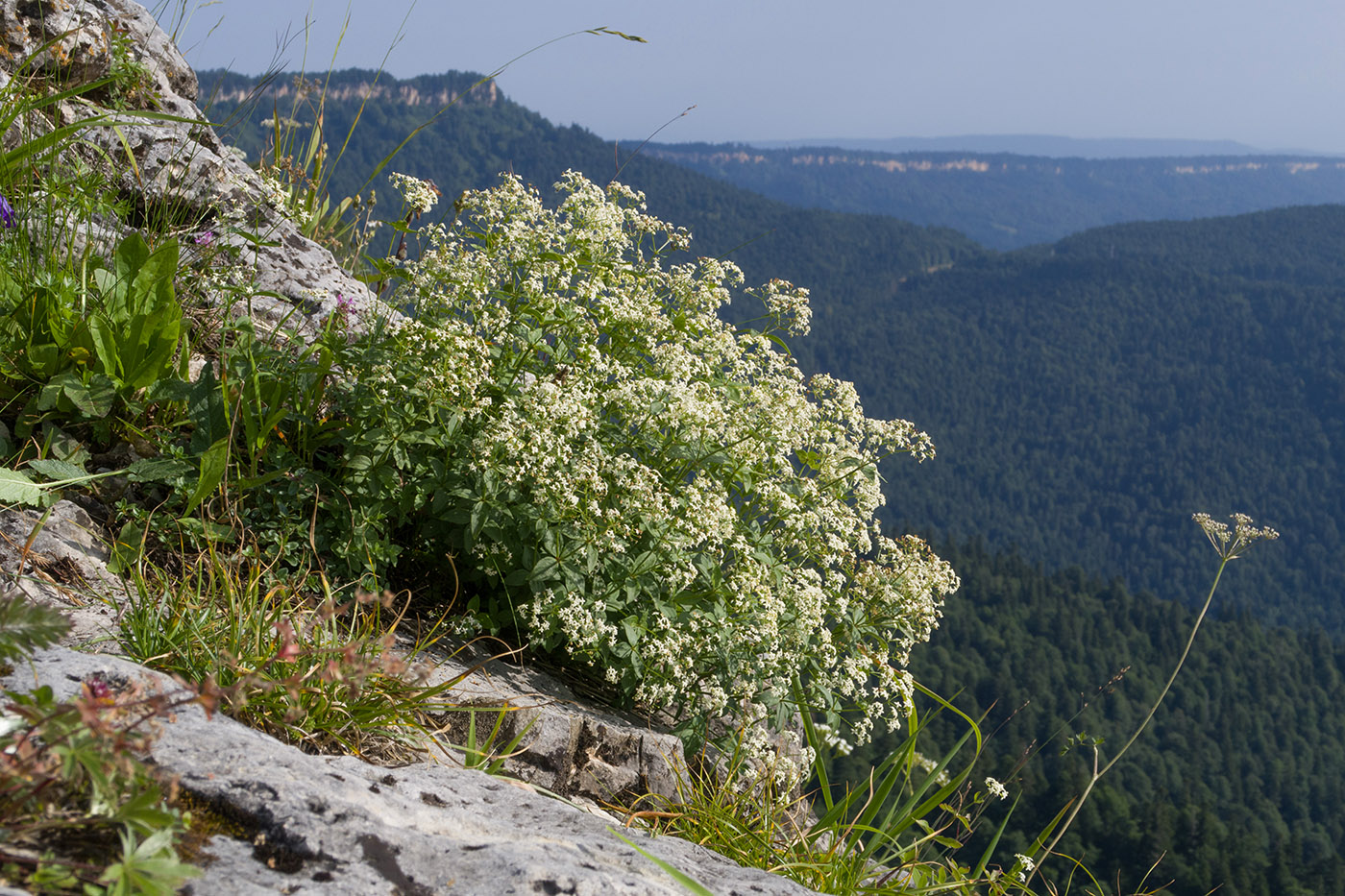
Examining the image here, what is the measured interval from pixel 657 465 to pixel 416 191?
2.07 metres

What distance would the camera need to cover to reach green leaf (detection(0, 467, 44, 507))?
320cm

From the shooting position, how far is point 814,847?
3684 mm

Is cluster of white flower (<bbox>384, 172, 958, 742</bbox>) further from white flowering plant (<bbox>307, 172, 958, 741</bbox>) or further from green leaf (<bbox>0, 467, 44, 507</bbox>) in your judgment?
green leaf (<bbox>0, 467, 44, 507</bbox>)

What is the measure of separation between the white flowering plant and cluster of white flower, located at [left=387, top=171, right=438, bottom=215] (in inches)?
9.3

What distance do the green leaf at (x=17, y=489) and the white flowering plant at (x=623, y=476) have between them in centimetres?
107

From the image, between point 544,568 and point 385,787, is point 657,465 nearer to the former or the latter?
point 544,568

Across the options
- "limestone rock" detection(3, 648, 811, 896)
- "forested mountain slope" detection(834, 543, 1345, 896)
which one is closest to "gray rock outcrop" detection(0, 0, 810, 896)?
"limestone rock" detection(3, 648, 811, 896)

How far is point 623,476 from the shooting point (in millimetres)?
3770

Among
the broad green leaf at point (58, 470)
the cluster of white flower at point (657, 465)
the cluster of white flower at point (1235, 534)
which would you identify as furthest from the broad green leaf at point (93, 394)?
the cluster of white flower at point (1235, 534)

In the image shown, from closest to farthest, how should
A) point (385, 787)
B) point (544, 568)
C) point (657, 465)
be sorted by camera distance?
point (385, 787) → point (544, 568) → point (657, 465)

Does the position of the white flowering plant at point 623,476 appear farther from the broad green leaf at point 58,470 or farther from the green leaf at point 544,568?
the broad green leaf at point 58,470

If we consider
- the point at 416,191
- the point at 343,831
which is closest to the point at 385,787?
the point at 343,831

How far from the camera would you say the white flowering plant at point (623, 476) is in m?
3.72

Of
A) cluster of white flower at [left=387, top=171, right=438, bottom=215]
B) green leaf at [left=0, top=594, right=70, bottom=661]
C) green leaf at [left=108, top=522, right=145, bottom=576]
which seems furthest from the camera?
cluster of white flower at [left=387, top=171, right=438, bottom=215]
